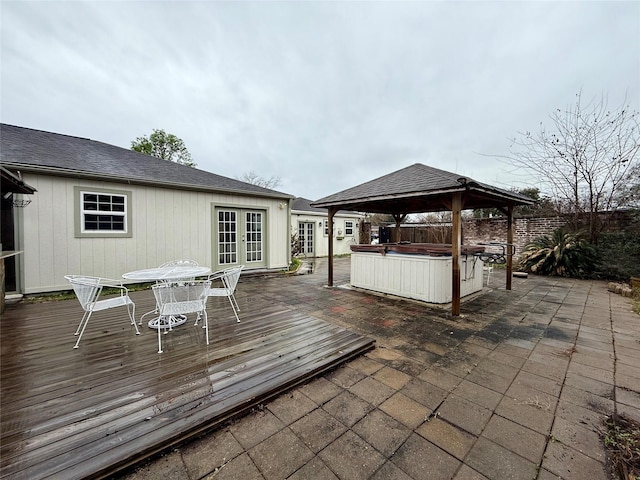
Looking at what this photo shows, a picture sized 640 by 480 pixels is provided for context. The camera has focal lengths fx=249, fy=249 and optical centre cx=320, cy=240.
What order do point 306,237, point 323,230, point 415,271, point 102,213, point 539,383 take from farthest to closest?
point 323,230
point 306,237
point 102,213
point 415,271
point 539,383

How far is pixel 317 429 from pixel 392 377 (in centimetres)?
95

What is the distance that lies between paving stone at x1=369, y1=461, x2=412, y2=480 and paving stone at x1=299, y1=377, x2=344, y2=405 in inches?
26.6

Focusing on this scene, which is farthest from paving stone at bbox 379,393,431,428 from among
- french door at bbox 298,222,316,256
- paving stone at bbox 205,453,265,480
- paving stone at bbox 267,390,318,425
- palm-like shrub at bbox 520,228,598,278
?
french door at bbox 298,222,316,256

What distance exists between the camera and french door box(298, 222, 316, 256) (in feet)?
42.3

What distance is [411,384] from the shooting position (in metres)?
2.24

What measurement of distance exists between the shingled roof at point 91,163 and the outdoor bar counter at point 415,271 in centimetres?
398

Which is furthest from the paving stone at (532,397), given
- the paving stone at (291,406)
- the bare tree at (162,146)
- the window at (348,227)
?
Result: the bare tree at (162,146)

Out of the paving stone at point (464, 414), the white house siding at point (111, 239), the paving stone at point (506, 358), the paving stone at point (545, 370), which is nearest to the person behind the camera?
the paving stone at point (464, 414)

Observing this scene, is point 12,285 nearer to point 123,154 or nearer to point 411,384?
point 123,154

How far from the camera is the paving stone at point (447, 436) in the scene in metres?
1.54

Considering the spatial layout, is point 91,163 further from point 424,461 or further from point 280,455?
point 424,461

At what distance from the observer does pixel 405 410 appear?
190cm

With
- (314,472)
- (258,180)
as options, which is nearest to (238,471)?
(314,472)

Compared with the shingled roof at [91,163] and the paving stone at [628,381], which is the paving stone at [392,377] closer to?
the paving stone at [628,381]
